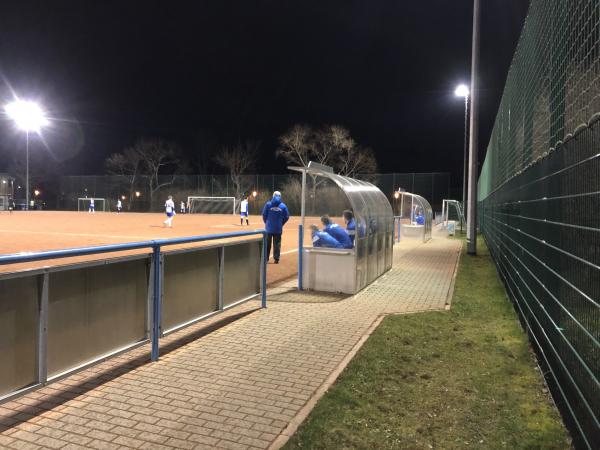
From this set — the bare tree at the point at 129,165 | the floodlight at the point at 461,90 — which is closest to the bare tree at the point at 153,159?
the bare tree at the point at 129,165

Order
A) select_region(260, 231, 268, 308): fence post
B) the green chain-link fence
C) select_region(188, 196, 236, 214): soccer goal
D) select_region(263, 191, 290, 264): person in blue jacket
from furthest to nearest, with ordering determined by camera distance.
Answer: select_region(188, 196, 236, 214): soccer goal
select_region(263, 191, 290, 264): person in blue jacket
select_region(260, 231, 268, 308): fence post
the green chain-link fence

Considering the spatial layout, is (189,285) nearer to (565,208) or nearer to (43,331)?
(43,331)

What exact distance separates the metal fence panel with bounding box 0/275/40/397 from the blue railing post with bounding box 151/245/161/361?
137 centimetres

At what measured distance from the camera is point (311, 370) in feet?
16.7

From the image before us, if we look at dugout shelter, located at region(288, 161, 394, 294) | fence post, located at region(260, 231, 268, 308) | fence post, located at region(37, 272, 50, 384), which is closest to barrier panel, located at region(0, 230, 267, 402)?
fence post, located at region(37, 272, 50, 384)

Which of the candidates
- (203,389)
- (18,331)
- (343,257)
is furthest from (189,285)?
(343,257)

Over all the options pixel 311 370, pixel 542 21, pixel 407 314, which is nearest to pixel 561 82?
pixel 542 21

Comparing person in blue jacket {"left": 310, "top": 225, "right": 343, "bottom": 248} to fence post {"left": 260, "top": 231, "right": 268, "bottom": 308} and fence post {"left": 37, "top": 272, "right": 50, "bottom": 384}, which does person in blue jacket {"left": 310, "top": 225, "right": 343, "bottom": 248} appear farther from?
fence post {"left": 37, "top": 272, "right": 50, "bottom": 384}

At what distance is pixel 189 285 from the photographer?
5926 mm

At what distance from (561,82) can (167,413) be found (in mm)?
4380

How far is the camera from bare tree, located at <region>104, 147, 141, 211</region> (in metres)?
74.9

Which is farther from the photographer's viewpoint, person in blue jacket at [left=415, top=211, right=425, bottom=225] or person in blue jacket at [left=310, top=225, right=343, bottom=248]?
person in blue jacket at [left=415, top=211, right=425, bottom=225]

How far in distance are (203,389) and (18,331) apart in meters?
1.58

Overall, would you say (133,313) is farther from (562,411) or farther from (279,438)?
(562,411)
